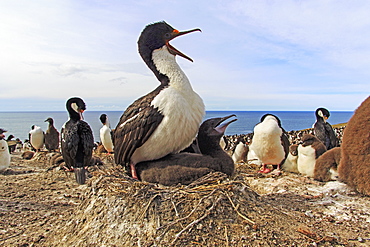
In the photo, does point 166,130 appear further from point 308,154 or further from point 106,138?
point 106,138

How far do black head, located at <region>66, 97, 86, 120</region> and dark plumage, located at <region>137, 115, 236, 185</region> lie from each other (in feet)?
14.5

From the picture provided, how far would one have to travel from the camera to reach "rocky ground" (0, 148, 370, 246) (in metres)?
3.36

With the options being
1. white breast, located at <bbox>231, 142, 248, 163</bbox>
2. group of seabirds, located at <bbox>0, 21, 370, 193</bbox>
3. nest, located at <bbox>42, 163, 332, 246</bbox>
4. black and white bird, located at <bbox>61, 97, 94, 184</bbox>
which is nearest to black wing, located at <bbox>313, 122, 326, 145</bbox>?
white breast, located at <bbox>231, 142, 248, 163</bbox>

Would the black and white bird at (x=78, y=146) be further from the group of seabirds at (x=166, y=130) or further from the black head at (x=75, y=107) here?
the group of seabirds at (x=166, y=130)

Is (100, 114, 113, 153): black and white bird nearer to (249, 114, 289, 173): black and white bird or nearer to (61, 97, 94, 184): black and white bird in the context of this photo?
(61, 97, 94, 184): black and white bird

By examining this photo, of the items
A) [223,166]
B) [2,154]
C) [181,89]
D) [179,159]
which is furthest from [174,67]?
[2,154]

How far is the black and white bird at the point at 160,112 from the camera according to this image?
4.23 meters

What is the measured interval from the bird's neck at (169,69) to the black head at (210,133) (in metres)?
0.76

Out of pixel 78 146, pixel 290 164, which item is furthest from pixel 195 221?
pixel 290 164

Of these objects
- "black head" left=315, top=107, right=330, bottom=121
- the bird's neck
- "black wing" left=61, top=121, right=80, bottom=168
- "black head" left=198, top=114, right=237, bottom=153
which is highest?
the bird's neck

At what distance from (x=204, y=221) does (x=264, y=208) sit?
1.02 m

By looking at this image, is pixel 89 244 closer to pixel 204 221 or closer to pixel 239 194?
pixel 204 221

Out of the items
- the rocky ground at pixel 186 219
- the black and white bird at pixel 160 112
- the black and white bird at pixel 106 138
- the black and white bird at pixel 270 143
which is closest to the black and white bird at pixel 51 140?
the black and white bird at pixel 106 138

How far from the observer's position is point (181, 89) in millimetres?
4414
